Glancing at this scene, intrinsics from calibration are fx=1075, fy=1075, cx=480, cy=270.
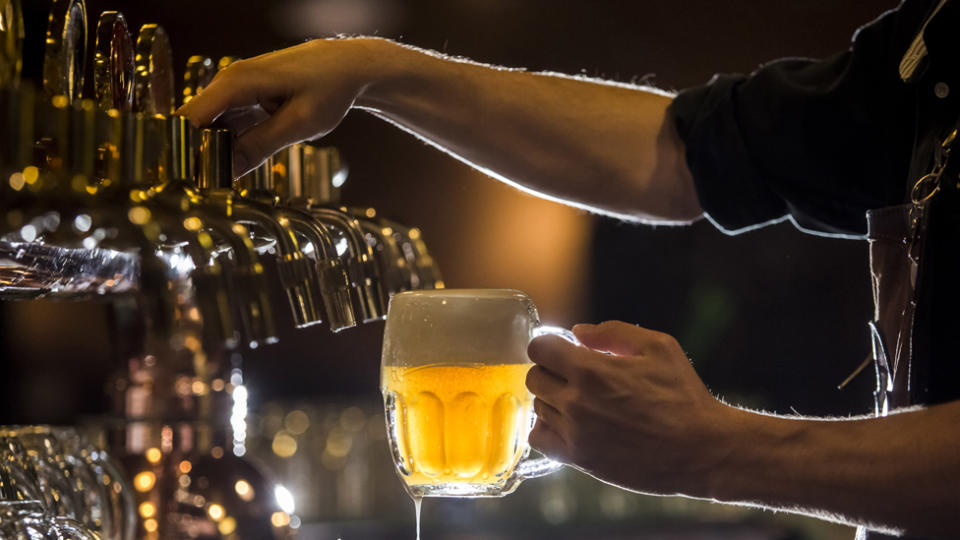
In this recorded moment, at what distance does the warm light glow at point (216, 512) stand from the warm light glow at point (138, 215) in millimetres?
610

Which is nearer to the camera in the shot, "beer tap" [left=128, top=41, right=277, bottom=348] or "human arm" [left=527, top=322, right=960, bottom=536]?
"beer tap" [left=128, top=41, right=277, bottom=348]

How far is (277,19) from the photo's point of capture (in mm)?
3182

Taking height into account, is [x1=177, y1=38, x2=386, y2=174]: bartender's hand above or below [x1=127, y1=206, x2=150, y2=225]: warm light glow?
above

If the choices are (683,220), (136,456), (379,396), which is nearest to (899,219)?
(683,220)

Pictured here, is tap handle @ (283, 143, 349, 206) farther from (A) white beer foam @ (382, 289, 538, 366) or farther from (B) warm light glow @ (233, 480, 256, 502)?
(B) warm light glow @ (233, 480, 256, 502)

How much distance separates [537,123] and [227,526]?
2.40 ft

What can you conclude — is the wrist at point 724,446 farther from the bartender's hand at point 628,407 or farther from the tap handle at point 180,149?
the tap handle at point 180,149

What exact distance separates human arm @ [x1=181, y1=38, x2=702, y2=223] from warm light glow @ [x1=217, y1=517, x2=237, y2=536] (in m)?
0.47

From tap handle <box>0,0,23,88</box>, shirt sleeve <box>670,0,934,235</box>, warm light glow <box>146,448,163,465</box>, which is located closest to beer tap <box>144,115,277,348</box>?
tap handle <box>0,0,23,88</box>

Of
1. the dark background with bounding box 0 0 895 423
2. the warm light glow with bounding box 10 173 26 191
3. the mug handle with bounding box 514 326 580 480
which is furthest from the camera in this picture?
the dark background with bounding box 0 0 895 423

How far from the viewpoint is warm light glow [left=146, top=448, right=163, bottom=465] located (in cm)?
124

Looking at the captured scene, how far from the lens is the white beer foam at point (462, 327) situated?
109 centimetres

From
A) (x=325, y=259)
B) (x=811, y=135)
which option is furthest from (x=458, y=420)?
(x=811, y=135)

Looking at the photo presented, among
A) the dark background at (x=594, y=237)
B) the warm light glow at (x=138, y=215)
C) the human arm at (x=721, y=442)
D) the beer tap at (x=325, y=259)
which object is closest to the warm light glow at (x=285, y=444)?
the dark background at (x=594, y=237)
